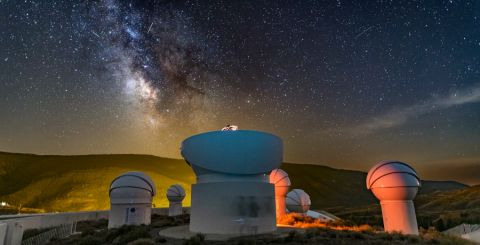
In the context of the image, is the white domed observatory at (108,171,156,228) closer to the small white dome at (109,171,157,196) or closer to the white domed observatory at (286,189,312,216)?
the small white dome at (109,171,157,196)

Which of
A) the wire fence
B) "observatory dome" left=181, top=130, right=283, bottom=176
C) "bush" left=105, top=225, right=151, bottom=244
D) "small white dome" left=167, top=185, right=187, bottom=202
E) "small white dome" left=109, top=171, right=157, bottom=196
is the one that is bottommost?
the wire fence

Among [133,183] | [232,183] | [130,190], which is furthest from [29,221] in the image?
[232,183]

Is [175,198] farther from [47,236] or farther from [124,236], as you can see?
[124,236]

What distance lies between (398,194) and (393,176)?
0.85 m

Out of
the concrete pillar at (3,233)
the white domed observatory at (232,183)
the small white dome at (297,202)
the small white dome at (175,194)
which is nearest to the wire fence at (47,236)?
the concrete pillar at (3,233)

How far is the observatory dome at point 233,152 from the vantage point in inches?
409

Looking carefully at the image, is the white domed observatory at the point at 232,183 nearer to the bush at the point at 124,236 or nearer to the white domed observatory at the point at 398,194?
the bush at the point at 124,236

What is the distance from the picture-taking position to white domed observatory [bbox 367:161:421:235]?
36.8 ft

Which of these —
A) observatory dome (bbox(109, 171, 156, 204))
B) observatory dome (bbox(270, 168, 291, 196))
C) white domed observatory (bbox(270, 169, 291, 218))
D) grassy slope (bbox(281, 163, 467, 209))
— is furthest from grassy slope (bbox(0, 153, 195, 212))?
observatory dome (bbox(109, 171, 156, 204))

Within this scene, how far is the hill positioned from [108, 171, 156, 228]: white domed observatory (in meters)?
37.7

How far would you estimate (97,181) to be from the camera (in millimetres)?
59125

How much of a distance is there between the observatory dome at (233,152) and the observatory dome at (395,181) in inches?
225

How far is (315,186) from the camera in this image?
75.1 meters

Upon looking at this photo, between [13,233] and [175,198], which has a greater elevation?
[175,198]
